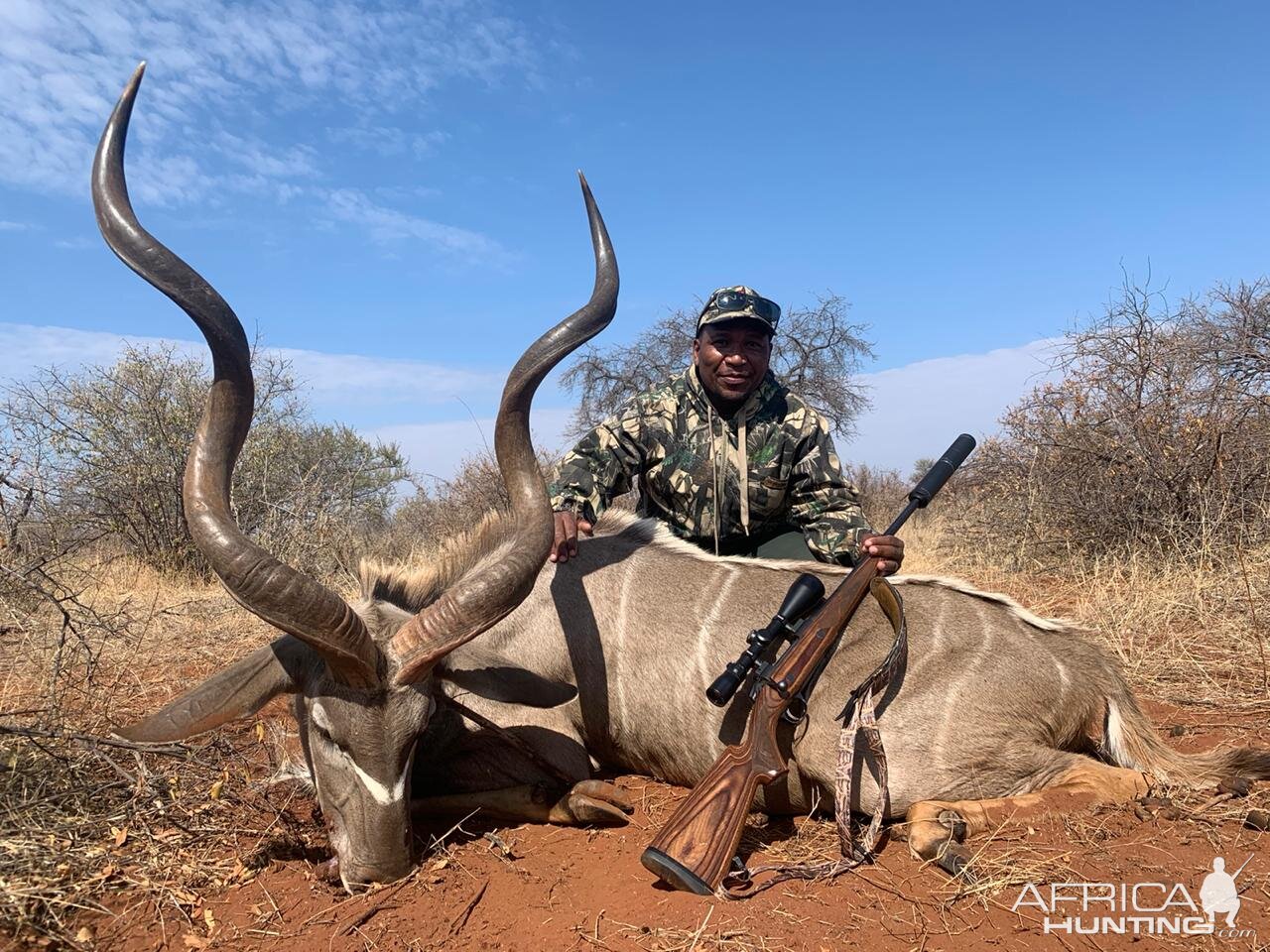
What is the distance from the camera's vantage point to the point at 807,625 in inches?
107

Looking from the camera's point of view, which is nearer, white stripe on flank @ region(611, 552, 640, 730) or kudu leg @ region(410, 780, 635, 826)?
kudu leg @ region(410, 780, 635, 826)

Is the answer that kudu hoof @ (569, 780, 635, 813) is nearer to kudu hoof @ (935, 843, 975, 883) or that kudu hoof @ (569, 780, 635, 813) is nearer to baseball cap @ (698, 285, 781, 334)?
kudu hoof @ (935, 843, 975, 883)

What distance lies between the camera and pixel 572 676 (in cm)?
304

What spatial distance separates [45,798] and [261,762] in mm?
721

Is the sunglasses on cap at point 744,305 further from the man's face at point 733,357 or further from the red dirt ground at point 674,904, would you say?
the red dirt ground at point 674,904

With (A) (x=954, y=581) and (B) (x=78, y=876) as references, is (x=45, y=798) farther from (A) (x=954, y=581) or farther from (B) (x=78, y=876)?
(A) (x=954, y=581)

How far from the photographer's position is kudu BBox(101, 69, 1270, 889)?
2.32 m

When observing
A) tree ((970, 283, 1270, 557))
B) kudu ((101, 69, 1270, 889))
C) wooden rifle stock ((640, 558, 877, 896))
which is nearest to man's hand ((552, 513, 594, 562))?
kudu ((101, 69, 1270, 889))

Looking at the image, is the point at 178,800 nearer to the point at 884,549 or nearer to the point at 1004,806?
the point at 884,549

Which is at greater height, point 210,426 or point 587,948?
point 210,426

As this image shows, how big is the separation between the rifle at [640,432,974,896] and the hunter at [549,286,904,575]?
2.81 ft

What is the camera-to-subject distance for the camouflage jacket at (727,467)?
395 cm

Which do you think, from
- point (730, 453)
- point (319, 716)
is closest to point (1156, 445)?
point (730, 453)

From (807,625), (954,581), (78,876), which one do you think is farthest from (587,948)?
(954,581)
